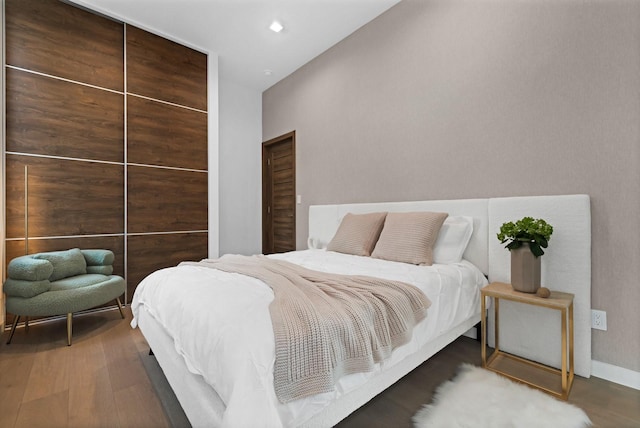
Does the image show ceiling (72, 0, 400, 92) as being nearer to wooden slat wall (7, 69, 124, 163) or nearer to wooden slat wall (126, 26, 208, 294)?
wooden slat wall (126, 26, 208, 294)

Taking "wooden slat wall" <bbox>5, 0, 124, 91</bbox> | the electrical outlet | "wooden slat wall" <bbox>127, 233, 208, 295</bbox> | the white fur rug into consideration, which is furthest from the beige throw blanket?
"wooden slat wall" <bbox>5, 0, 124, 91</bbox>

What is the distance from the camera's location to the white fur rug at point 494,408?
4.52 ft

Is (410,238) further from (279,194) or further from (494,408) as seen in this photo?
(279,194)

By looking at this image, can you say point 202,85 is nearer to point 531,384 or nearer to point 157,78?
point 157,78

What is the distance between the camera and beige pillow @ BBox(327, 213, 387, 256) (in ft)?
8.54

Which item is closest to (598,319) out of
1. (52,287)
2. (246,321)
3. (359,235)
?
(359,235)

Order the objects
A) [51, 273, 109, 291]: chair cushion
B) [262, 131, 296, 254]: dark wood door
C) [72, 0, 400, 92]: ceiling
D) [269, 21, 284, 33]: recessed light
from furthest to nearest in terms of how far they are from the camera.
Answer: [262, 131, 296, 254]: dark wood door, [269, 21, 284, 33]: recessed light, [72, 0, 400, 92]: ceiling, [51, 273, 109, 291]: chair cushion

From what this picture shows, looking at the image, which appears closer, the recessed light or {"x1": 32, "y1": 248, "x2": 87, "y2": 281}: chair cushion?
{"x1": 32, "y1": 248, "x2": 87, "y2": 281}: chair cushion

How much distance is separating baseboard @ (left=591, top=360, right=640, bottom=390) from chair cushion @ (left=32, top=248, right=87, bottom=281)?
3914 millimetres

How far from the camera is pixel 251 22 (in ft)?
10.3

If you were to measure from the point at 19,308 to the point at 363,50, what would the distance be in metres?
3.80

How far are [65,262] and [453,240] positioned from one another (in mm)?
3199

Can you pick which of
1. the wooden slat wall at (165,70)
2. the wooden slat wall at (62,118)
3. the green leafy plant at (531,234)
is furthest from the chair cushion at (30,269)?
the green leafy plant at (531,234)

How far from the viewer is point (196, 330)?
1.20 metres
